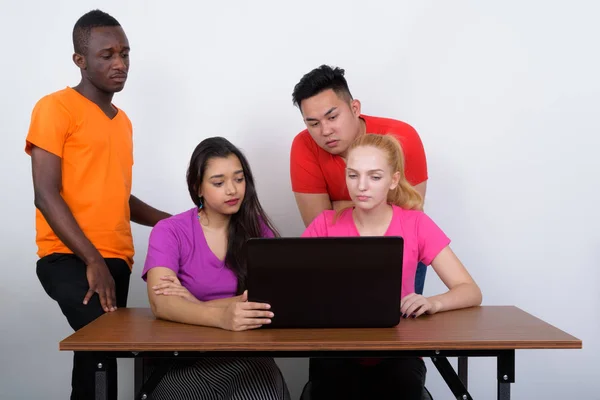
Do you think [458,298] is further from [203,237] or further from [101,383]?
[101,383]

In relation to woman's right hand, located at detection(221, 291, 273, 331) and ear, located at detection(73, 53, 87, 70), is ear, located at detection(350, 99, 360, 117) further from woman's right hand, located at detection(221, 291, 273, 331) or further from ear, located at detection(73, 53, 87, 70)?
woman's right hand, located at detection(221, 291, 273, 331)

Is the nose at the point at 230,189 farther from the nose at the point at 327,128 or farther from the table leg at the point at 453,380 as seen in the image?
the table leg at the point at 453,380

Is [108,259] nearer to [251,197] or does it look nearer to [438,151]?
[251,197]

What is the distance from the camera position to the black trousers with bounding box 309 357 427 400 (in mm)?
2250

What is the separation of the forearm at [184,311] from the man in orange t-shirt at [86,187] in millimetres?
316

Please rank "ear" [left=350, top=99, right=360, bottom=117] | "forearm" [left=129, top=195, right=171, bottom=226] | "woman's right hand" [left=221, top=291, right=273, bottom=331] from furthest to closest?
"forearm" [left=129, top=195, right=171, bottom=226] → "ear" [left=350, top=99, right=360, bottom=117] → "woman's right hand" [left=221, top=291, right=273, bottom=331]

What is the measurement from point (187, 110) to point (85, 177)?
46.1 inches

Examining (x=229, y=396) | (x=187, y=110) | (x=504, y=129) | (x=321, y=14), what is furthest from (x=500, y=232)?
(x=229, y=396)

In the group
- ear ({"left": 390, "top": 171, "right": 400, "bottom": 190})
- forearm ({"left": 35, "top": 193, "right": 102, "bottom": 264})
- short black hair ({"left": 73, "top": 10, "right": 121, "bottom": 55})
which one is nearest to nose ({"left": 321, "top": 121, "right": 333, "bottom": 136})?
ear ({"left": 390, "top": 171, "right": 400, "bottom": 190})

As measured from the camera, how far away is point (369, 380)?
7.53 ft

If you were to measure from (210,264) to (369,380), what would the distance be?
2.11 ft

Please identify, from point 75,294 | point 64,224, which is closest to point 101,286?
point 75,294

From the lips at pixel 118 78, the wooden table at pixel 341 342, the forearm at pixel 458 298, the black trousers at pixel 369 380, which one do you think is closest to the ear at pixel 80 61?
the lips at pixel 118 78

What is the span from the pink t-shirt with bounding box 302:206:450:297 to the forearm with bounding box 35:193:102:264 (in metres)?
0.76
